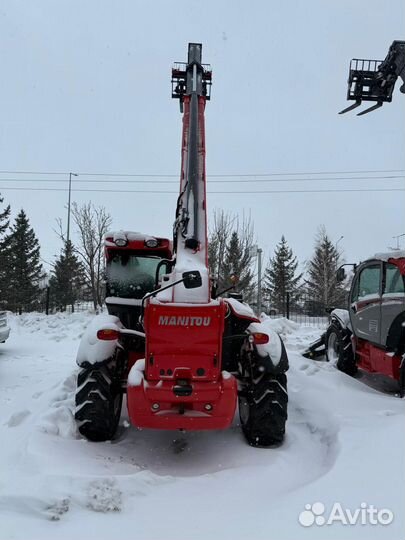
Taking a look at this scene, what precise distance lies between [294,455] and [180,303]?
1881 mm

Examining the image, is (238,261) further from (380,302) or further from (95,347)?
(95,347)

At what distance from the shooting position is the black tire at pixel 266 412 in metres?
4.61

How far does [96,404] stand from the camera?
461 cm

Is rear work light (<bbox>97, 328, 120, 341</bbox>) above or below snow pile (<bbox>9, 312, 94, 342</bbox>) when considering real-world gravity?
above

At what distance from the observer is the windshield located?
20.7ft

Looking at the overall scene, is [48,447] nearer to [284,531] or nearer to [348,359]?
[284,531]

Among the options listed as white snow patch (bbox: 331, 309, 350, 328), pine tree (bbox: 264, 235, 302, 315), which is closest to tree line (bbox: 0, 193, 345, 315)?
pine tree (bbox: 264, 235, 302, 315)

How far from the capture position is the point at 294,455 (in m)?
4.41

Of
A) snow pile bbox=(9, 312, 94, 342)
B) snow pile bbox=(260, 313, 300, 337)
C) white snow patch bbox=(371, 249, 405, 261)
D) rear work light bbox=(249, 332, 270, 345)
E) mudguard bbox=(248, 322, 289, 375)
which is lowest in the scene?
snow pile bbox=(9, 312, 94, 342)

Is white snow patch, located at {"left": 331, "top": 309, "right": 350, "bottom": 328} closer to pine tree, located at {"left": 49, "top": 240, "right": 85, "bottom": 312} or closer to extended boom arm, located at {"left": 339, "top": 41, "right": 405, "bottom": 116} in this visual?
extended boom arm, located at {"left": 339, "top": 41, "right": 405, "bottom": 116}

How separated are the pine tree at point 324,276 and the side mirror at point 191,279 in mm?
29032

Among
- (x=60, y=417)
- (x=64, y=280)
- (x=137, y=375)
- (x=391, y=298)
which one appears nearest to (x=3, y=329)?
(x=60, y=417)

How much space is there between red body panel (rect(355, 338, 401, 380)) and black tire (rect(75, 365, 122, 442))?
13.0ft

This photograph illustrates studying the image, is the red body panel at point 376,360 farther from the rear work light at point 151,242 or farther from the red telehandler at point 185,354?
the rear work light at point 151,242
